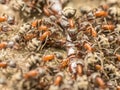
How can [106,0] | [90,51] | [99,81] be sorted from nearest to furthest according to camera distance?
[99,81]
[90,51]
[106,0]

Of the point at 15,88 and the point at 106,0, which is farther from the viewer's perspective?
the point at 106,0

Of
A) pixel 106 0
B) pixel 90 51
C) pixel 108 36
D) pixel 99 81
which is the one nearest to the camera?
pixel 99 81

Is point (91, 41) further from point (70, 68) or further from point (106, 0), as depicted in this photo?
point (106, 0)

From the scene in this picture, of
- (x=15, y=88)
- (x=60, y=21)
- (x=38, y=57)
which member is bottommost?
(x=15, y=88)

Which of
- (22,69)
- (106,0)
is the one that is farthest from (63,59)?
(106,0)

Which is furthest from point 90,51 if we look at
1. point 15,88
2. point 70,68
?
point 15,88

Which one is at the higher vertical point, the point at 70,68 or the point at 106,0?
the point at 106,0
